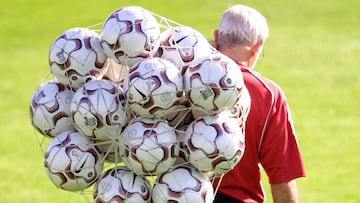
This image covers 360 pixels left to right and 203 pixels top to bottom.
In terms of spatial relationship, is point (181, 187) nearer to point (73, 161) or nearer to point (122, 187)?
point (122, 187)

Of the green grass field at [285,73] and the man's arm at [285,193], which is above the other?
the man's arm at [285,193]

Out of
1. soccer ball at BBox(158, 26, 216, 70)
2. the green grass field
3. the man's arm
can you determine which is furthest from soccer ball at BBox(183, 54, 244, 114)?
the green grass field

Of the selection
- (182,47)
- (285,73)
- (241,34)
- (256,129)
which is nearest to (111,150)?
(182,47)

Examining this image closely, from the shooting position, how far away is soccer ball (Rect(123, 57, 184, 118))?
225 inches

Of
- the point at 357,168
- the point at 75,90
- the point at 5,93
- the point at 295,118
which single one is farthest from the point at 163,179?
the point at 5,93

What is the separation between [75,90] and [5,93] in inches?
458

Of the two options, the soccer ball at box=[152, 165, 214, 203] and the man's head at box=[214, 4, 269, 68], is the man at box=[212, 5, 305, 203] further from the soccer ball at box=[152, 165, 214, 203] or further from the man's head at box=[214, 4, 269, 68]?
the soccer ball at box=[152, 165, 214, 203]

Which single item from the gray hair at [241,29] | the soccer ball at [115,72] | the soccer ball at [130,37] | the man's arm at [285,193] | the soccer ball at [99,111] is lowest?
the man's arm at [285,193]

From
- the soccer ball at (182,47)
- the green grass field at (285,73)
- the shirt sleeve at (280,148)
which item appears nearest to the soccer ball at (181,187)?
the soccer ball at (182,47)

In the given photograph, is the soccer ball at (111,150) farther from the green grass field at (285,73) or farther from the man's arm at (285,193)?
the green grass field at (285,73)

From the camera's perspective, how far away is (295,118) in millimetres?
15438

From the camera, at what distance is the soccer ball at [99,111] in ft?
19.0

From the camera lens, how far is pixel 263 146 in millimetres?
6684

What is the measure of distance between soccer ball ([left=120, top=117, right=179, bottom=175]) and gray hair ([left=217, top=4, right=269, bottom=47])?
1024 mm
